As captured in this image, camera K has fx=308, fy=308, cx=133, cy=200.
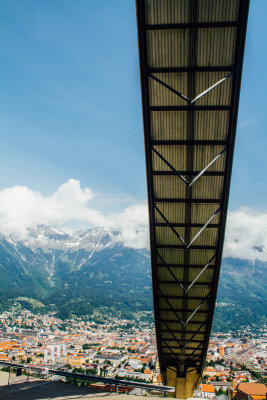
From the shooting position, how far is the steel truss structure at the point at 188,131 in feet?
28.7

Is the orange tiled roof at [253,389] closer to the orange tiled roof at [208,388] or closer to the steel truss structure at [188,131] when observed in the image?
the orange tiled roof at [208,388]

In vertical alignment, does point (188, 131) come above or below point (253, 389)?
above

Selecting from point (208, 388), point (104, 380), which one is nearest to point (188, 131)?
point (104, 380)

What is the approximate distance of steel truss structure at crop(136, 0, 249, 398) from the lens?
8734 mm

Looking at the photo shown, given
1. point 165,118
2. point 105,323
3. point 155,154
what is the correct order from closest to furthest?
point 165,118, point 155,154, point 105,323

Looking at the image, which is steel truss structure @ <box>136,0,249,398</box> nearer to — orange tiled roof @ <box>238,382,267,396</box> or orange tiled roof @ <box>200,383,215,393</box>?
orange tiled roof @ <box>238,382,267,396</box>

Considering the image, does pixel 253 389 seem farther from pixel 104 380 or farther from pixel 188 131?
pixel 188 131

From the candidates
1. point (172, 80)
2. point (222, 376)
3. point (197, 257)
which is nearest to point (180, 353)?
point (197, 257)

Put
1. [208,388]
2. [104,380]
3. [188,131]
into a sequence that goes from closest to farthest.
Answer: [104,380], [188,131], [208,388]

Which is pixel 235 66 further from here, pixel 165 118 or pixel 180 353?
pixel 180 353

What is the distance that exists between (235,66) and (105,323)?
7353 inches

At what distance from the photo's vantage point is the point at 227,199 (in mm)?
12219

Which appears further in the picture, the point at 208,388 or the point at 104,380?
the point at 208,388

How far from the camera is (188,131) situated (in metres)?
11.1
